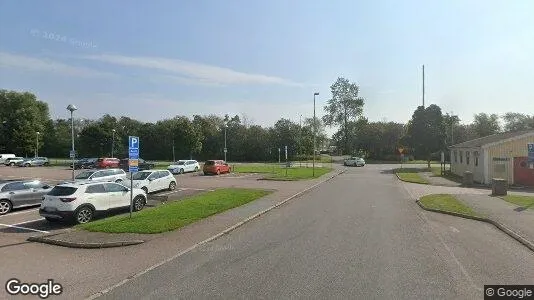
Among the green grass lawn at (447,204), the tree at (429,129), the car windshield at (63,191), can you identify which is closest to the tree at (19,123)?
the tree at (429,129)

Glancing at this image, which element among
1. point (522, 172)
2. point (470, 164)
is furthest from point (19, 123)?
point (522, 172)

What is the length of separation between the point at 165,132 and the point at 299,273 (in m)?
73.6

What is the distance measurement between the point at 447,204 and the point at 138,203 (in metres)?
13.7

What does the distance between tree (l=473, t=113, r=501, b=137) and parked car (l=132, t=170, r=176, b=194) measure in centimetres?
7364

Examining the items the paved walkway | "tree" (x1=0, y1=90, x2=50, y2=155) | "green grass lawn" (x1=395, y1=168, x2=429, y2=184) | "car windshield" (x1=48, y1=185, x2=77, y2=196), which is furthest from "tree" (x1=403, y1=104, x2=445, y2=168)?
"tree" (x1=0, y1=90, x2=50, y2=155)

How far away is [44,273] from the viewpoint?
32.4 ft

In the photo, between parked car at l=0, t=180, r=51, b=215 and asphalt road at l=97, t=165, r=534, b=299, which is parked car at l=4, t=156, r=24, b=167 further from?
asphalt road at l=97, t=165, r=534, b=299

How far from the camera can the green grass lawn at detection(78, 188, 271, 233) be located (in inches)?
571

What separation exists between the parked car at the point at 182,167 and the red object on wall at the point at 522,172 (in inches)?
1167

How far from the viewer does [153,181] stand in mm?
25922

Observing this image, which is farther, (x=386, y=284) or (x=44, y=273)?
(x=44, y=273)

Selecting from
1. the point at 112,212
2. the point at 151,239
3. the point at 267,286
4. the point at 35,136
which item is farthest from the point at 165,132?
the point at 267,286

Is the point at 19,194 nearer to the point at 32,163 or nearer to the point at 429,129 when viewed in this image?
the point at 32,163

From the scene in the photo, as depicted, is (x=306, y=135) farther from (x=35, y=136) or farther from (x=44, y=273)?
(x=44, y=273)
